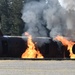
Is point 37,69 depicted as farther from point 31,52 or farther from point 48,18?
point 48,18

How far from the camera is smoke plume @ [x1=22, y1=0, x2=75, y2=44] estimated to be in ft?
132

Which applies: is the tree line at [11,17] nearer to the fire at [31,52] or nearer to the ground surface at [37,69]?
the fire at [31,52]

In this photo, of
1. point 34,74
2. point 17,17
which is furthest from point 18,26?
point 34,74

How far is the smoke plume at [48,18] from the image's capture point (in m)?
40.3

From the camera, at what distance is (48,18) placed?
41812mm

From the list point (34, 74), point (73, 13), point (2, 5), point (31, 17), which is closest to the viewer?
point (34, 74)

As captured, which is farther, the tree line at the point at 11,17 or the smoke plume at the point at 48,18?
the tree line at the point at 11,17

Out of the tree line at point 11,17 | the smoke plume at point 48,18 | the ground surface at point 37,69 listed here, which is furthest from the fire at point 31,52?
Answer: the tree line at point 11,17

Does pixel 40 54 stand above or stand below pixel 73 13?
below

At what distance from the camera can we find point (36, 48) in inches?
1612

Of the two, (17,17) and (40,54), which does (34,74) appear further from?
(17,17)

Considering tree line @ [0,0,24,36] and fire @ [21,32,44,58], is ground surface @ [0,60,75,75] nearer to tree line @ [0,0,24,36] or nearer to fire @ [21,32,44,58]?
fire @ [21,32,44,58]

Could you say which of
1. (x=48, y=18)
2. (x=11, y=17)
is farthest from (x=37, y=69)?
(x=11, y=17)

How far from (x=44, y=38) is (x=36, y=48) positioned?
4.30 ft
